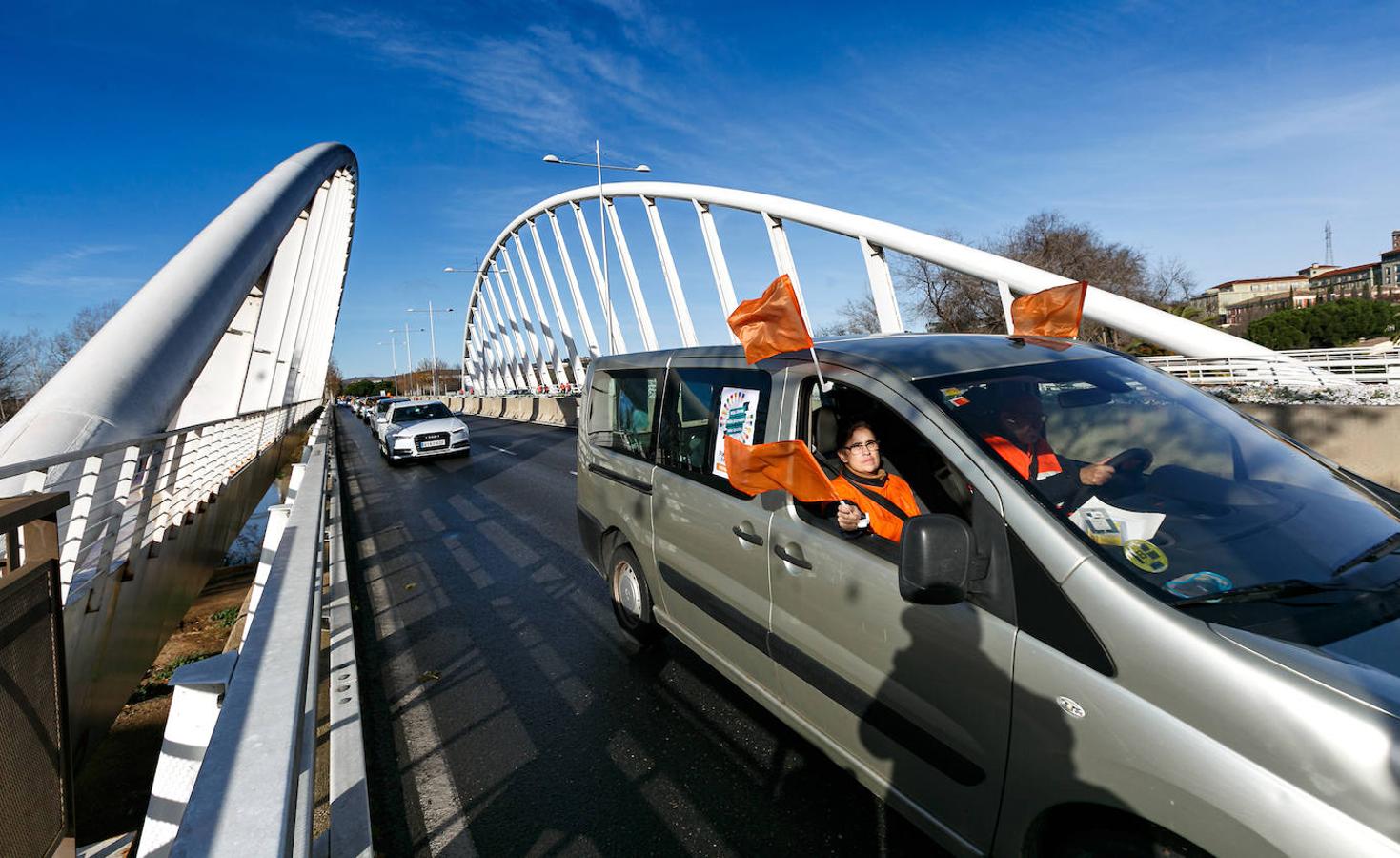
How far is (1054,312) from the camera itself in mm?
3635

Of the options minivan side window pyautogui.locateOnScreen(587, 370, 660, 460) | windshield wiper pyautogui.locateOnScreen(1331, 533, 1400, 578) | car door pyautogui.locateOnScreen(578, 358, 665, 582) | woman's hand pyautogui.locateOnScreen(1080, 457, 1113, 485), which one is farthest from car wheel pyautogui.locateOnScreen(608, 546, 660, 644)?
windshield wiper pyautogui.locateOnScreen(1331, 533, 1400, 578)

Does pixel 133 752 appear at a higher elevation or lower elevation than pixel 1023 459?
lower

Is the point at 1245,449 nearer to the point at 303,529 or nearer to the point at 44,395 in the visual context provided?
the point at 303,529

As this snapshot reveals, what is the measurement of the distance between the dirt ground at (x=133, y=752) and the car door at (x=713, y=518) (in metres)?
2.76

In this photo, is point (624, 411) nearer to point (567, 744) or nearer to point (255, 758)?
point (567, 744)

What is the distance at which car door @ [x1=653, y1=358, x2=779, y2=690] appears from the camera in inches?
125

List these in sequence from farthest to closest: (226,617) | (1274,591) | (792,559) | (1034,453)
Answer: (226,617) → (792,559) → (1034,453) → (1274,591)

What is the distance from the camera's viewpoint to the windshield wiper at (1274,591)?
6.00 feet

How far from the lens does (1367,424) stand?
23.8ft

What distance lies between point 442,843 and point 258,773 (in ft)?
5.44

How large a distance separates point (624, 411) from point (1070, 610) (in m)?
3.26

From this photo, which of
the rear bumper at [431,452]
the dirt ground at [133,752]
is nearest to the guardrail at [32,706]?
the dirt ground at [133,752]

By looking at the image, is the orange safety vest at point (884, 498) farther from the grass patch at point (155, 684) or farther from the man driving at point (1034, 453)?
the grass patch at point (155, 684)

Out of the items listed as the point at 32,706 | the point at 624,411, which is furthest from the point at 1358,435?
the point at 32,706
